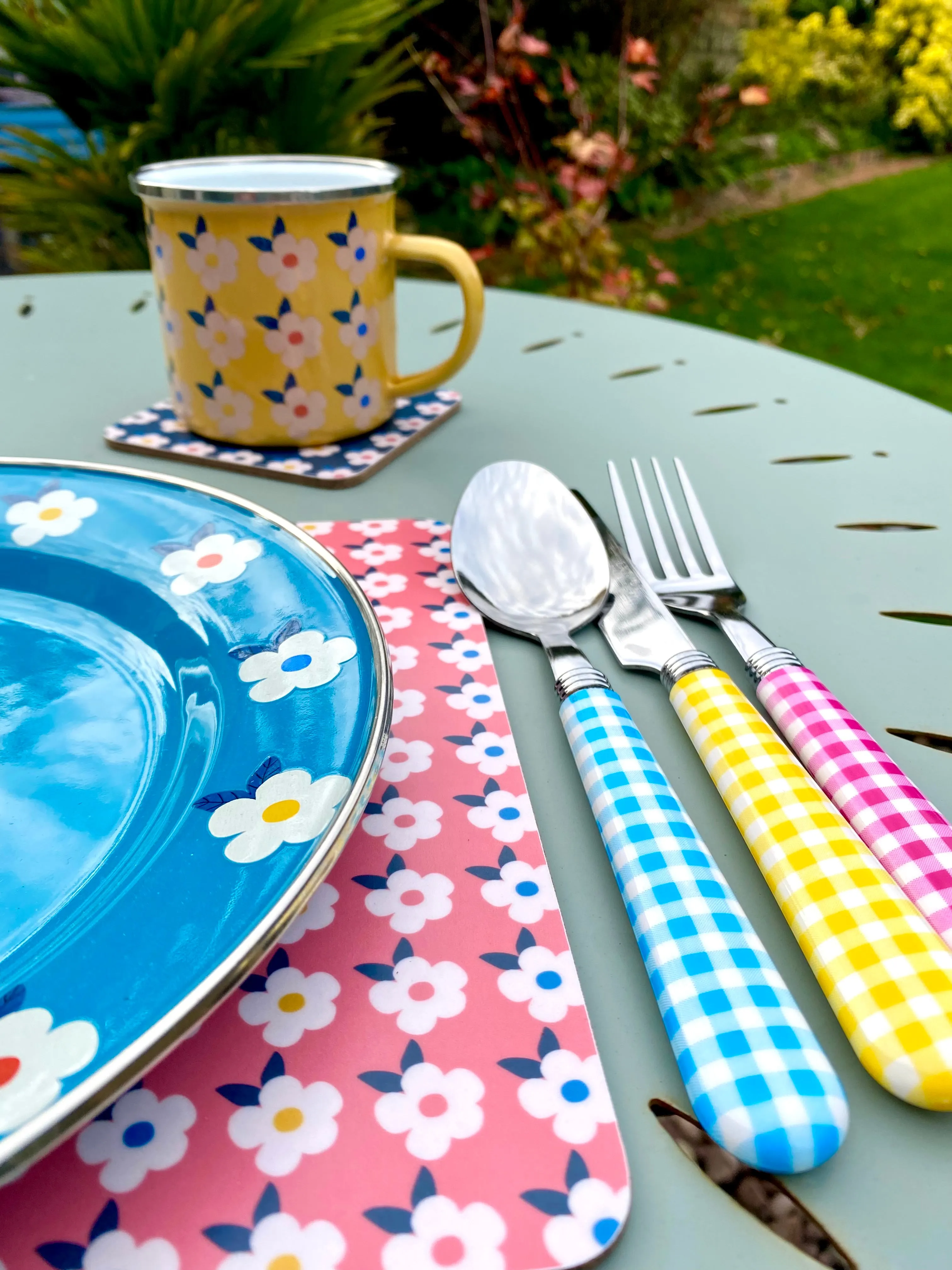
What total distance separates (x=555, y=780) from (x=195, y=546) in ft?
0.65

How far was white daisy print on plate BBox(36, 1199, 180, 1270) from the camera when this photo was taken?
0.69 feet

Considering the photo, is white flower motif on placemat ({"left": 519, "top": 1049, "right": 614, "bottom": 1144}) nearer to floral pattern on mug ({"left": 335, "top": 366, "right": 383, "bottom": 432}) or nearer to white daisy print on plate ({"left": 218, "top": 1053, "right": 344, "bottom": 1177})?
white daisy print on plate ({"left": 218, "top": 1053, "right": 344, "bottom": 1177})

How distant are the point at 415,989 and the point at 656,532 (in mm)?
325

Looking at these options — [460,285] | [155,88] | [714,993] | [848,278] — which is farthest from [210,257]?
[848,278]

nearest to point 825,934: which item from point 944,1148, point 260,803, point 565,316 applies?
point 944,1148

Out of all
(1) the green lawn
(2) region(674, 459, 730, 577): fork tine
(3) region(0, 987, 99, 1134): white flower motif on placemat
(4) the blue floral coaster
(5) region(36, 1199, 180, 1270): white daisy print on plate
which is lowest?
(1) the green lawn

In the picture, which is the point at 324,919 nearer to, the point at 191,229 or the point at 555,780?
the point at 555,780

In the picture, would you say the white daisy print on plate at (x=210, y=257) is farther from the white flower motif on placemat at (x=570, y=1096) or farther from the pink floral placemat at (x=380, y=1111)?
the white flower motif on placemat at (x=570, y=1096)

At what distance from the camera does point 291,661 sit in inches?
13.5

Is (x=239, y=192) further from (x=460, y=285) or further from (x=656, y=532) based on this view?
(x=656, y=532)

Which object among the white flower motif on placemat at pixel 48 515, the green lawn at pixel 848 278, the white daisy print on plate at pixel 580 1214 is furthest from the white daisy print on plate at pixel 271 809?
the green lawn at pixel 848 278

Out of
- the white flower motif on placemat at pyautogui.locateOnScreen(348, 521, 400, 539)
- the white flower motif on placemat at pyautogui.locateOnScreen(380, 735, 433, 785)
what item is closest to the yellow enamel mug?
the white flower motif on placemat at pyautogui.locateOnScreen(348, 521, 400, 539)

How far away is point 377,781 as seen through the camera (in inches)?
14.3

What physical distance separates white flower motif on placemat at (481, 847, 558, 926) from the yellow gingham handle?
2.8 inches
